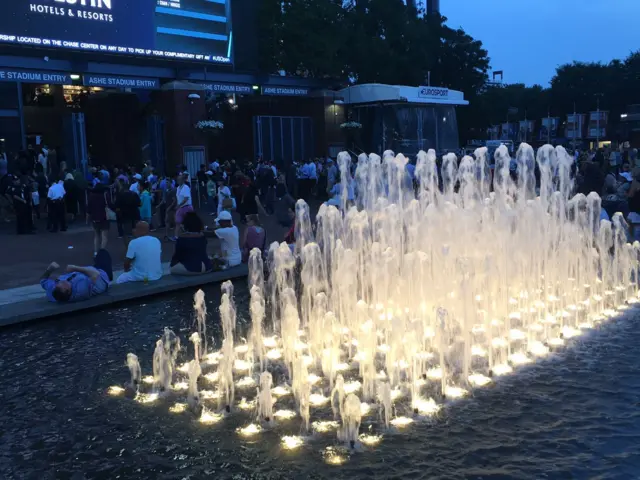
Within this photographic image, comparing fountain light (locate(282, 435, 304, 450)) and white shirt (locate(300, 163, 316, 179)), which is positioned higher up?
white shirt (locate(300, 163, 316, 179))

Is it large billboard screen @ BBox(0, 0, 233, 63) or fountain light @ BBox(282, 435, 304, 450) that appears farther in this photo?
large billboard screen @ BBox(0, 0, 233, 63)

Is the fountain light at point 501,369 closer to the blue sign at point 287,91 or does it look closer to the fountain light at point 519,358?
the fountain light at point 519,358

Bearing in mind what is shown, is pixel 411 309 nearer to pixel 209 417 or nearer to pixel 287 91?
pixel 209 417

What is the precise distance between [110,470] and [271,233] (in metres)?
13.3

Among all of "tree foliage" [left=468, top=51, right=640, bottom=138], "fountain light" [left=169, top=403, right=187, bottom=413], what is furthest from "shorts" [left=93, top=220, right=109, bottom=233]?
"tree foliage" [left=468, top=51, right=640, bottom=138]

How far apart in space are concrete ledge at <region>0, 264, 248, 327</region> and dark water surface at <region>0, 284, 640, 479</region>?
5.82 feet

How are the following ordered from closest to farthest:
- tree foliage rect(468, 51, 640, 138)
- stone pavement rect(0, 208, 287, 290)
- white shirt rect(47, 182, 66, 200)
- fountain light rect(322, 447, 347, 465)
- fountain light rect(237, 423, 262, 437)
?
fountain light rect(322, 447, 347, 465) < fountain light rect(237, 423, 262, 437) < stone pavement rect(0, 208, 287, 290) < white shirt rect(47, 182, 66, 200) < tree foliage rect(468, 51, 640, 138)

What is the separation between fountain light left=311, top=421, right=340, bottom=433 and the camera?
605cm

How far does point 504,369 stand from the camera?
749cm

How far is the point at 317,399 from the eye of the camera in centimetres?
683

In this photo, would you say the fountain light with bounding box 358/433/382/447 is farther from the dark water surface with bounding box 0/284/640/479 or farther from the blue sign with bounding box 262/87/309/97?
the blue sign with bounding box 262/87/309/97

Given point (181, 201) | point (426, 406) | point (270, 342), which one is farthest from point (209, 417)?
point (181, 201)

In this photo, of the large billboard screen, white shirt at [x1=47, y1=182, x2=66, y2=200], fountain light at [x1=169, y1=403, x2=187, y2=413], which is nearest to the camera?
fountain light at [x1=169, y1=403, x2=187, y2=413]

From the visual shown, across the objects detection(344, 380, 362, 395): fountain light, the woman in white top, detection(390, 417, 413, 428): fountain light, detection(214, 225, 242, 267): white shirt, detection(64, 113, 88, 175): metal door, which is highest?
detection(64, 113, 88, 175): metal door
